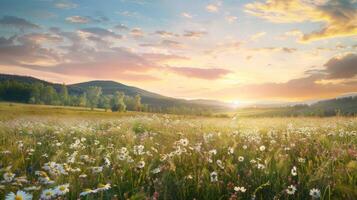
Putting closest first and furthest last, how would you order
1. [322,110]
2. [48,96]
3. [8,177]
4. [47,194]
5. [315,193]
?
[47,194] < [315,193] < [8,177] < [322,110] < [48,96]

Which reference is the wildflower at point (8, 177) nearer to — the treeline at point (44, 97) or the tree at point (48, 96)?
the treeline at point (44, 97)

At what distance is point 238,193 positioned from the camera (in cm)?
376

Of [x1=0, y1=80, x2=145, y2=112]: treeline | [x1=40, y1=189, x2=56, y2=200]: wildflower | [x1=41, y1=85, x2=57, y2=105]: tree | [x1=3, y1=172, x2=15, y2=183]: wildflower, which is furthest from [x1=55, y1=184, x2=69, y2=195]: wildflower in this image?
[x1=41, y1=85, x2=57, y2=105]: tree

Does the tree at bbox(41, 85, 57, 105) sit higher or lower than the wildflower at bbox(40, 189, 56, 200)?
higher

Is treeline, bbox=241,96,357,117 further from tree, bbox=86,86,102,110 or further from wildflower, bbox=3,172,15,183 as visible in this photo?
tree, bbox=86,86,102,110

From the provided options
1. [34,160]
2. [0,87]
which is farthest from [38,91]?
[34,160]

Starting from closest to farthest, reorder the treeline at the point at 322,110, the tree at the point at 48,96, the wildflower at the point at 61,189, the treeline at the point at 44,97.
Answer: the wildflower at the point at 61,189 < the treeline at the point at 322,110 < the treeline at the point at 44,97 < the tree at the point at 48,96

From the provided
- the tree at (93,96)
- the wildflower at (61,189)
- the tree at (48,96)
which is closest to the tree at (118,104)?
the tree at (93,96)

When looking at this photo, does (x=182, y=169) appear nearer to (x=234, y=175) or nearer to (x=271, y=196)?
(x=234, y=175)

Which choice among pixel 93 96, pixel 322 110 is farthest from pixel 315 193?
pixel 93 96

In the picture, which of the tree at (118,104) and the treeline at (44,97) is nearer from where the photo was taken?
the tree at (118,104)

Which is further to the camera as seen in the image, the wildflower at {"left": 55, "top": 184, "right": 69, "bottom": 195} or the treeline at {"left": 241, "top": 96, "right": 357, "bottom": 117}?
the treeline at {"left": 241, "top": 96, "right": 357, "bottom": 117}

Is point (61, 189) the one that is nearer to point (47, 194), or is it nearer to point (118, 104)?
point (47, 194)

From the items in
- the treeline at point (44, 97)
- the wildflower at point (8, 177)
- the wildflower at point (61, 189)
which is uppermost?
the treeline at point (44, 97)
